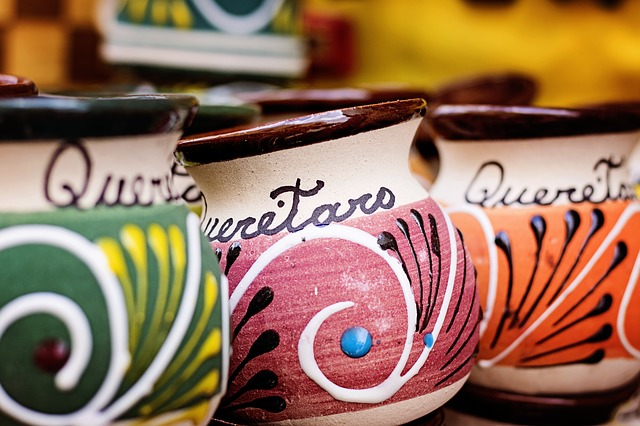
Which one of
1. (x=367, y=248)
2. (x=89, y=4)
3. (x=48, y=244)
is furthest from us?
(x=89, y=4)

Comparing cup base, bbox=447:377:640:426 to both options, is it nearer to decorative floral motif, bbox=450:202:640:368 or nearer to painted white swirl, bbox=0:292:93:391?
decorative floral motif, bbox=450:202:640:368

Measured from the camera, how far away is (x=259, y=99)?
85cm

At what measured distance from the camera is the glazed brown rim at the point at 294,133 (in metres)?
0.52

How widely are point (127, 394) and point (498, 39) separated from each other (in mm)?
1403

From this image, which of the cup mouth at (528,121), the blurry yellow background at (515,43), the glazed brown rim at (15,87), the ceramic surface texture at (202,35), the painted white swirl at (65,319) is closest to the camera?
the painted white swirl at (65,319)

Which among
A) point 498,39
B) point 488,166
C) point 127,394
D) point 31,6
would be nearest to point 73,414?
point 127,394

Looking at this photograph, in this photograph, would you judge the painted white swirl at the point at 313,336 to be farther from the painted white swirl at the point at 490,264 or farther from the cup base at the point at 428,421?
the painted white swirl at the point at 490,264

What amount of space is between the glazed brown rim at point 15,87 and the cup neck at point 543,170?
A: 0.35 metres

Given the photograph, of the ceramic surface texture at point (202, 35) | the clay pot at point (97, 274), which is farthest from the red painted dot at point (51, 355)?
the ceramic surface texture at point (202, 35)

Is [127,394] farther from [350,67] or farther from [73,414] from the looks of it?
[350,67]

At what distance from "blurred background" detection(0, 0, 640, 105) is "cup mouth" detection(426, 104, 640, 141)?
46 centimetres

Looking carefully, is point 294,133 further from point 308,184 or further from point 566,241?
point 566,241

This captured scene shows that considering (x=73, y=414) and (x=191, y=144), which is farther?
(x=191, y=144)

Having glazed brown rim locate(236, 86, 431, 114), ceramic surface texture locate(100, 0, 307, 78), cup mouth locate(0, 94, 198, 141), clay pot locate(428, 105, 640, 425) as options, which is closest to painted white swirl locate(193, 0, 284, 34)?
ceramic surface texture locate(100, 0, 307, 78)
